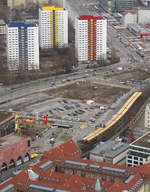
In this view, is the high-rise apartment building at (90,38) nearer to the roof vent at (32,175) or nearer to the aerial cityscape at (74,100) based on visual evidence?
the aerial cityscape at (74,100)

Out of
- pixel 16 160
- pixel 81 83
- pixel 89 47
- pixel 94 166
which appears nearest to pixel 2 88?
pixel 81 83

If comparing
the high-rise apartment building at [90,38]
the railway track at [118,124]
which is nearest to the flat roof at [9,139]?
the railway track at [118,124]

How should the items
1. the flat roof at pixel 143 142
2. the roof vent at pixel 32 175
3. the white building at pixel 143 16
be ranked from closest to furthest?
the roof vent at pixel 32 175 < the flat roof at pixel 143 142 < the white building at pixel 143 16

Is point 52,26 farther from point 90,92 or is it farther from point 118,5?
point 118,5

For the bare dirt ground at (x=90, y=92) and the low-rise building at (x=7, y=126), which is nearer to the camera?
the low-rise building at (x=7, y=126)

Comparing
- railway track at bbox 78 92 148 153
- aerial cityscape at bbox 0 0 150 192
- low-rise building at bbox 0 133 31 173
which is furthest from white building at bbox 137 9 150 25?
low-rise building at bbox 0 133 31 173

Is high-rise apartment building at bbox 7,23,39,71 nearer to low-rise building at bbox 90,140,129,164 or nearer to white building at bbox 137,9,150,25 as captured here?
white building at bbox 137,9,150,25
